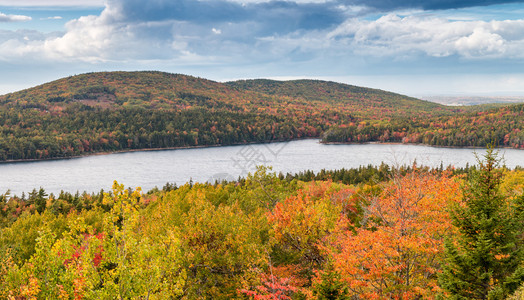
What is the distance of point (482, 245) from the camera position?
20.4 metres

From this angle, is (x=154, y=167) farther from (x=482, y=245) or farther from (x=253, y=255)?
(x=482, y=245)

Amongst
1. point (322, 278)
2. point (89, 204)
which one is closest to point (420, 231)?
point (322, 278)

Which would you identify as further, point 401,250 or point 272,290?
point 272,290

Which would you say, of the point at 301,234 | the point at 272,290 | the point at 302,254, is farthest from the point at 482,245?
the point at 302,254

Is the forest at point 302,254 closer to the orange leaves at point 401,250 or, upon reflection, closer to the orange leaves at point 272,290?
the orange leaves at point 401,250

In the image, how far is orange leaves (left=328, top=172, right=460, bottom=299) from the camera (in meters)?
21.7

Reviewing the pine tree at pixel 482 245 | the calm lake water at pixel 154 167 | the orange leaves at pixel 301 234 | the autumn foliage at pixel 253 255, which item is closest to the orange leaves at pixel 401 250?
the autumn foliage at pixel 253 255

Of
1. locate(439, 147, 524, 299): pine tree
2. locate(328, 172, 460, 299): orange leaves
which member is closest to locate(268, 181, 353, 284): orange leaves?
locate(328, 172, 460, 299): orange leaves

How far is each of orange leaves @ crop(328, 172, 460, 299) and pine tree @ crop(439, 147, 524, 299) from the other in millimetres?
1394

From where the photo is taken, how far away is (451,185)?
30141mm

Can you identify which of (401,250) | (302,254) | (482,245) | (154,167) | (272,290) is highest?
(482,245)

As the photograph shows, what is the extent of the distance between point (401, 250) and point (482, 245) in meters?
4.18

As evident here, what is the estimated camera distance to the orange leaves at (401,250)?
71.2 ft

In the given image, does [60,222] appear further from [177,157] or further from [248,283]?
[177,157]
